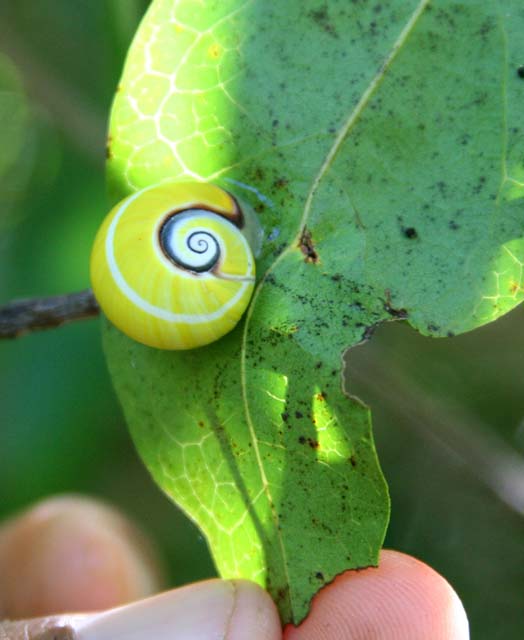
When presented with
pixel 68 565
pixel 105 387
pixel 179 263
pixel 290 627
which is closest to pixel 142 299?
pixel 179 263

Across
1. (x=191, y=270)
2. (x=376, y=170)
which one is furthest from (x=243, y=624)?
(x=376, y=170)

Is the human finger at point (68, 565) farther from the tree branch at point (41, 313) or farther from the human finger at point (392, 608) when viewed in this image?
the human finger at point (392, 608)

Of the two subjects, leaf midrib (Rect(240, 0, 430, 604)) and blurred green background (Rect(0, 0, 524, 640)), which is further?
blurred green background (Rect(0, 0, 524, 640))

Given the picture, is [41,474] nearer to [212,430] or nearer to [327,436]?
[212,430]

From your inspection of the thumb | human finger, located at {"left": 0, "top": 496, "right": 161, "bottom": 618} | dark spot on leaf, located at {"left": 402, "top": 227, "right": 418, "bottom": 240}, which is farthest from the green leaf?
human finger, located at {"left": 0, "top": 496, "right": 161, "bottom": 618}

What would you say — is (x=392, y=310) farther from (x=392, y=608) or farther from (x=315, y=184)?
(x=392, y=608)

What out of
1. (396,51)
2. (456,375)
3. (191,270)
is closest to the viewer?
(396,51)

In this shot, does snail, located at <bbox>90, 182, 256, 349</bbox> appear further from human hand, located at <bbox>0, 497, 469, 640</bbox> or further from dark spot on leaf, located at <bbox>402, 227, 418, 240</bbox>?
human hand, located at <bbox>0, 497, 469, 640</bbox>
